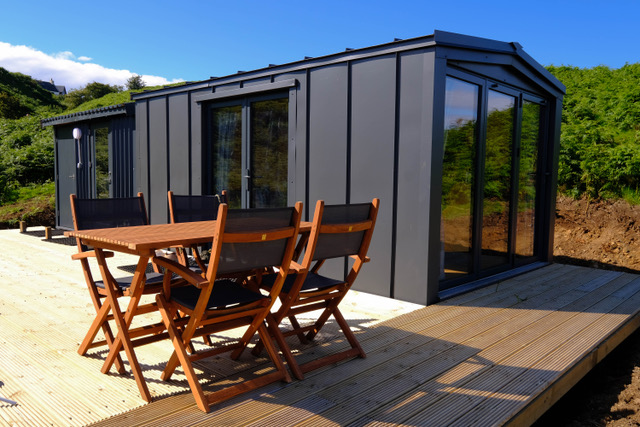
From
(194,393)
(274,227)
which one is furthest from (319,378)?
(274,227)

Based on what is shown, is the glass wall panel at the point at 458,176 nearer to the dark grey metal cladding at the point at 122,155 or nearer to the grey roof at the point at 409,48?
the grey roof at the point at 409,48

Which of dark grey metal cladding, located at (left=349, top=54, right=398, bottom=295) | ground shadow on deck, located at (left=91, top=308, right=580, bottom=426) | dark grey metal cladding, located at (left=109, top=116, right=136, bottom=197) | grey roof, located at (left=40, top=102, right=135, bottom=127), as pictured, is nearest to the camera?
ground shadow on deck, located at (left=91, top=308, right=580, bottom=426)

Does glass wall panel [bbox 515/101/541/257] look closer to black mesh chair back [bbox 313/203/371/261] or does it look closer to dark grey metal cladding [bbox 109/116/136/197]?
black mesh chair back [bbox 313/203/371/261]

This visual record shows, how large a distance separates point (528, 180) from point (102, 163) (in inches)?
279

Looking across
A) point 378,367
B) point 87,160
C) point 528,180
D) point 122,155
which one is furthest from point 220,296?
point 87,160

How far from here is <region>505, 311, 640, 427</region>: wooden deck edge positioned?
2.21 m

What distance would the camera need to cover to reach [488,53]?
15.1 ft

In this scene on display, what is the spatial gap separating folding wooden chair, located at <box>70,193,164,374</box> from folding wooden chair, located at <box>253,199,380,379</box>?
749 millimetres

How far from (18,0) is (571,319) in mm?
12137

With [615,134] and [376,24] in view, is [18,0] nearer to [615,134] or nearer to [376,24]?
[376,24]

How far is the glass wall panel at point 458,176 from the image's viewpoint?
440 centimetres

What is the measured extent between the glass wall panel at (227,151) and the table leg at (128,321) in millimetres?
3472

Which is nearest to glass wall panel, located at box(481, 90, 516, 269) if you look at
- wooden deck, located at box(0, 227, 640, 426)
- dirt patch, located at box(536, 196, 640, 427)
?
wooden deck, located at box(0, 227, 640, 426)

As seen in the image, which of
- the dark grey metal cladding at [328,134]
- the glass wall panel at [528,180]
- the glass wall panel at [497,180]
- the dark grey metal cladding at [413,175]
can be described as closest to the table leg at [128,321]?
the dark grey metal cladding at [413,175]
